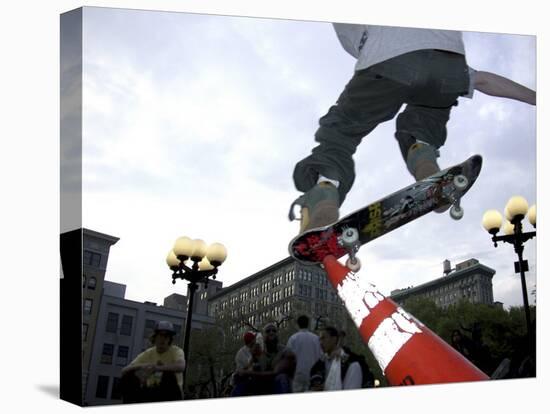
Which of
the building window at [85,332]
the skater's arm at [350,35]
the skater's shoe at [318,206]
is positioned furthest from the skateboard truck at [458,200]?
the building window at [85,332]

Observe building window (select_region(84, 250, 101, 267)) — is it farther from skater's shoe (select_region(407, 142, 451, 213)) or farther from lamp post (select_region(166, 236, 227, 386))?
skater's shoe (select_region(407, 142, 451, 213))

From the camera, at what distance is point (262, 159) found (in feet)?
26.7

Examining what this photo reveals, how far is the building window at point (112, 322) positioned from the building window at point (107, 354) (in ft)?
0.54

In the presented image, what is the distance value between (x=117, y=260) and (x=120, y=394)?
53.0 inches

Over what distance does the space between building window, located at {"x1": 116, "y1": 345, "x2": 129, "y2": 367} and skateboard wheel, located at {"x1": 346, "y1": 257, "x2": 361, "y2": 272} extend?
280cm

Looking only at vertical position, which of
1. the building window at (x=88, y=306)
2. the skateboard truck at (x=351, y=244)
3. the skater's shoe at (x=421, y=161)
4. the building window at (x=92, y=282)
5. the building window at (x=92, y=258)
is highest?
the skater's shoe at (x=421, y=161)

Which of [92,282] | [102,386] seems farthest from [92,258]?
[102,386]

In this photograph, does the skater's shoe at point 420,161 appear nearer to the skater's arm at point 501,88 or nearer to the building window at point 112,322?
the skater's arm at point 501,88

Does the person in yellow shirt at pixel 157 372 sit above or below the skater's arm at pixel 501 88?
below

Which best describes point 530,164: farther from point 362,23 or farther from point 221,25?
point 221,25

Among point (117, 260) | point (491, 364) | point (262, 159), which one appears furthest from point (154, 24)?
point (491, 364)

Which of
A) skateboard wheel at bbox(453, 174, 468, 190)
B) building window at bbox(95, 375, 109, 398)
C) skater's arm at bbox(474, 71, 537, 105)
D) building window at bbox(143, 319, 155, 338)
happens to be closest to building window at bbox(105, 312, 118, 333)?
building window at bbox(143, 319, 155, 338)

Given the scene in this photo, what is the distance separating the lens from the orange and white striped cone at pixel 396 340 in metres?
8.04

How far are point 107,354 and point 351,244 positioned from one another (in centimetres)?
311
